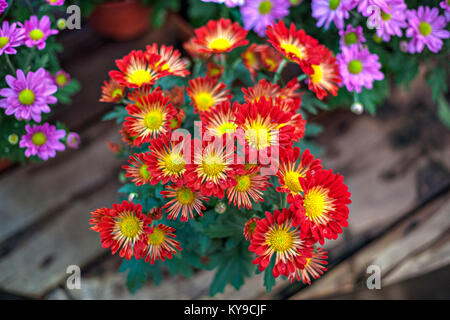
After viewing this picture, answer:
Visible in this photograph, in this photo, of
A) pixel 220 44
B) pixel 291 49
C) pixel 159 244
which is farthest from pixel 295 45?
pixel 159 244

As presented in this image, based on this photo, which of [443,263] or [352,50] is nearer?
[352,50]

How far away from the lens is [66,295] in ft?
2.86

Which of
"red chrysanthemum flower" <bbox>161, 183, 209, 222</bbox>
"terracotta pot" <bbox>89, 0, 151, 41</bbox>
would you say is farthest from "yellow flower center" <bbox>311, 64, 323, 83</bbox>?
"terracotta pot" <bbox>89, 0, 151, 41</bbox>

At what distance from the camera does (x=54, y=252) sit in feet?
3.05

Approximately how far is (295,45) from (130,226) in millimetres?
460

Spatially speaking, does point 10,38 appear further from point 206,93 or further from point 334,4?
point 334,4

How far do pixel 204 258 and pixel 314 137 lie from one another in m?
0.53

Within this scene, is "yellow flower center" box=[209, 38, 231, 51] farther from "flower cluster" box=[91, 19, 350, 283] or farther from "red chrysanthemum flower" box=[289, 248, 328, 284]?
"red chrysanthemum flower" box=[289, 248, 328, 284]

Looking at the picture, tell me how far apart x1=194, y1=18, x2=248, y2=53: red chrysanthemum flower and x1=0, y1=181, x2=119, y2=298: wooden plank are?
0.53m

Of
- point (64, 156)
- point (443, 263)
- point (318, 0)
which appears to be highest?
point (318, 0)

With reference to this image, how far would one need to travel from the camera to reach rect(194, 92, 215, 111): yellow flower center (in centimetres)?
68
